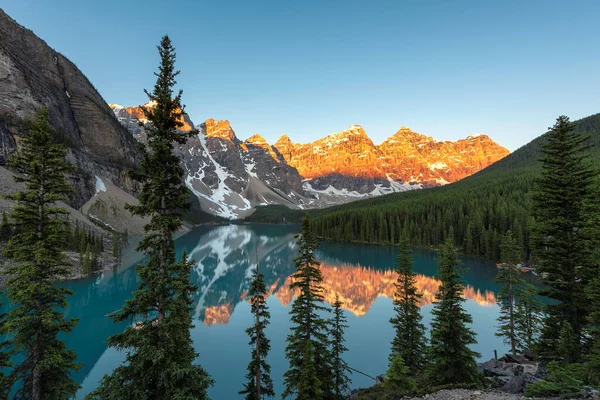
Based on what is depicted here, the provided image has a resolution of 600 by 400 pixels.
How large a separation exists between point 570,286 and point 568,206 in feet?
13.9

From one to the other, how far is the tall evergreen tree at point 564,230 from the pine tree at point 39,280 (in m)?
23.8

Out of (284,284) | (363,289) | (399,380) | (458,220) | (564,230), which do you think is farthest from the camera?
(458,220)

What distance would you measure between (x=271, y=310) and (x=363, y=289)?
65.2 feet

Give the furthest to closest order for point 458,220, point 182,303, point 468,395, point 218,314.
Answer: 1. point 458,220
2. point 218,314
3. point 468,395
4. point 182,303

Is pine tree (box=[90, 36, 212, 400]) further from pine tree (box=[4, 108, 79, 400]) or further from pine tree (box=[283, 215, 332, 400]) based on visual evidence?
pine tree (box=[283, 215, 332, 400])

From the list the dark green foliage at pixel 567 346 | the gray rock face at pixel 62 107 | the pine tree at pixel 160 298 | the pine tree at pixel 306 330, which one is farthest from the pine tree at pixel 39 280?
the gray rock face at pixel 62 107

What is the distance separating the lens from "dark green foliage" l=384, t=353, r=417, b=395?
45.5 feet

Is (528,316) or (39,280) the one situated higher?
(39,280)

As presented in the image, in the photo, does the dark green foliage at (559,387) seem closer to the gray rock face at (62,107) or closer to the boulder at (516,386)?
the boulder at (516,386)

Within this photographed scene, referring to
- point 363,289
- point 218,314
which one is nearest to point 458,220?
point 363,289

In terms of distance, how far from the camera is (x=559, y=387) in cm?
1023

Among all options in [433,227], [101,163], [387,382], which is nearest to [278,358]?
[387,382]

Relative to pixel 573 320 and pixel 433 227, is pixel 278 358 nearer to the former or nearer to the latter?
pixel 573 320

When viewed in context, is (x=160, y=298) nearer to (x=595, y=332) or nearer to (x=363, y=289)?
(x=595, y=332)
